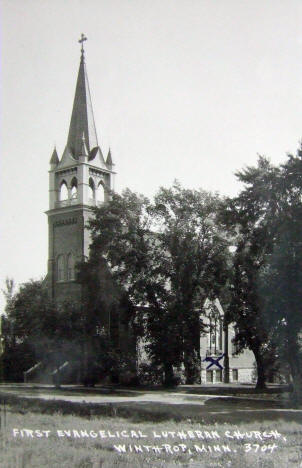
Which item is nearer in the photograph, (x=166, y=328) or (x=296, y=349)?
(x=296, y=349)

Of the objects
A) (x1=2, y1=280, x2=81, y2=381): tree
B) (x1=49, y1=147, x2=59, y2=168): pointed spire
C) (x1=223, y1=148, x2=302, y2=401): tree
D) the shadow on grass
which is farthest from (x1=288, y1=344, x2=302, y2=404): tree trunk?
(x1=49, y1=147, x2=59, y2=168): pointed spire

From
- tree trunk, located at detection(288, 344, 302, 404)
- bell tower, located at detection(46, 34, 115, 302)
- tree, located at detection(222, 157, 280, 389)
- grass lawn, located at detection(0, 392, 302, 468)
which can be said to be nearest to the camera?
grass lawn, located at detection(0, 392, 302, 468)

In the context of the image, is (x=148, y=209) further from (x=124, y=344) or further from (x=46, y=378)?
(x=46, y=378)

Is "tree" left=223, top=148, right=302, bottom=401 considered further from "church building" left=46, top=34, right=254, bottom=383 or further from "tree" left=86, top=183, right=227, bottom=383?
"church building" left=46, top=34, right=254, bottom=383

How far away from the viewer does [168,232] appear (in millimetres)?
41094

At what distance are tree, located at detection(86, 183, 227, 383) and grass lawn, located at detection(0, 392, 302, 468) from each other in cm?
2035

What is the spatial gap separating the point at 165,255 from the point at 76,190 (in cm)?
1188

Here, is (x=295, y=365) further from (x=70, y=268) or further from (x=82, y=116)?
(x=82, y=116)

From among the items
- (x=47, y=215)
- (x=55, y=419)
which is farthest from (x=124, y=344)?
(x=55, y=419)

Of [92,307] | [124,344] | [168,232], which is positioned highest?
[168,232]

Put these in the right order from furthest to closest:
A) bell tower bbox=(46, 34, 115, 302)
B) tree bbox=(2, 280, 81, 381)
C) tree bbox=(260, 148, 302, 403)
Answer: bell tower bbox=(46, 34, 115, 302)
tree bbox=(2, 280, 81, 381)
tree bbox=(260, 148, 302, 403)

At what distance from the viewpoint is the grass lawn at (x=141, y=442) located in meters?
11.9

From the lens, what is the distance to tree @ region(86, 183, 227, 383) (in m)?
40.0

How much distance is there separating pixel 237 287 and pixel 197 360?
7.59 metres
